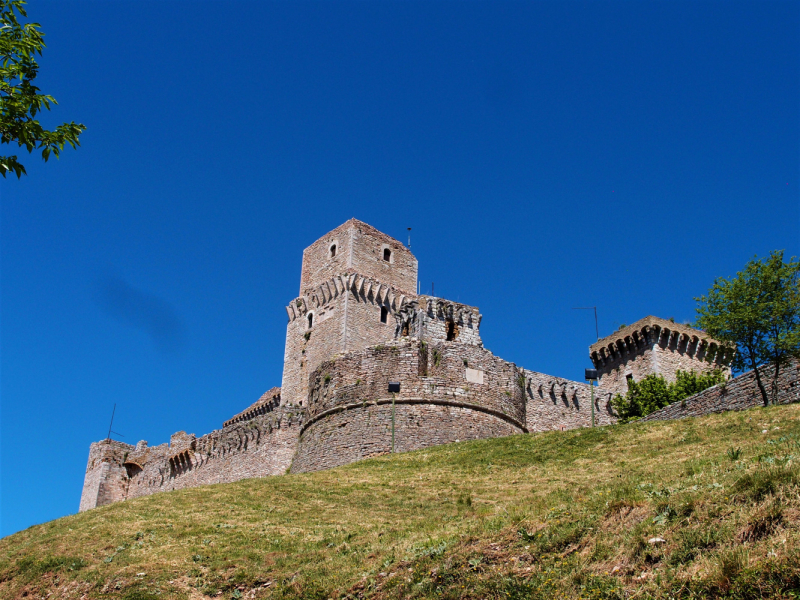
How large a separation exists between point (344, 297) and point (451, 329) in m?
19.6

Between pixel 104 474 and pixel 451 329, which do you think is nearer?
pixel 451 329

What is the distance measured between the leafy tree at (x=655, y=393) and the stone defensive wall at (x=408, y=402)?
10115mm

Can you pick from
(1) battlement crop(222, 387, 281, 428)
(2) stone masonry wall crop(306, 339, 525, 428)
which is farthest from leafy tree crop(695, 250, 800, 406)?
(1) battlement crop(222, 387, 281, 428)

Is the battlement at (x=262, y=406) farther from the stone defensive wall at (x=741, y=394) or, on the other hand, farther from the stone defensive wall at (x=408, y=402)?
the stone defensive wall at (x=741, y=394)

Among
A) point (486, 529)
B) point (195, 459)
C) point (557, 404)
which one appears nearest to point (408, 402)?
point (557, 404)

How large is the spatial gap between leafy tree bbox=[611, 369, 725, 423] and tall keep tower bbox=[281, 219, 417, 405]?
13872 mm

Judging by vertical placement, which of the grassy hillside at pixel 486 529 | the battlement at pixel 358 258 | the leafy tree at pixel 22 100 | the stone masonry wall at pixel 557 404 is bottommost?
the grassy hillside at pixel 486 529

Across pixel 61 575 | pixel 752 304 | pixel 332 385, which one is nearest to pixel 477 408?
pixel 332 385

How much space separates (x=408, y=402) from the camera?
2508cm

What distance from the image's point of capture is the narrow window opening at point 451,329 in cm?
2849

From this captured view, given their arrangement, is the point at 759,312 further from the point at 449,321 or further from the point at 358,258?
the point at 358,258

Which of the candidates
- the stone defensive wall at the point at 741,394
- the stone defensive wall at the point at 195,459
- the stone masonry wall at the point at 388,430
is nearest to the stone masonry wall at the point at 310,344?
the stone defensive wall at the point at 195,459

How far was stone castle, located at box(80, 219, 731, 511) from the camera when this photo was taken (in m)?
25.1

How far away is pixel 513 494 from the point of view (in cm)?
1475
